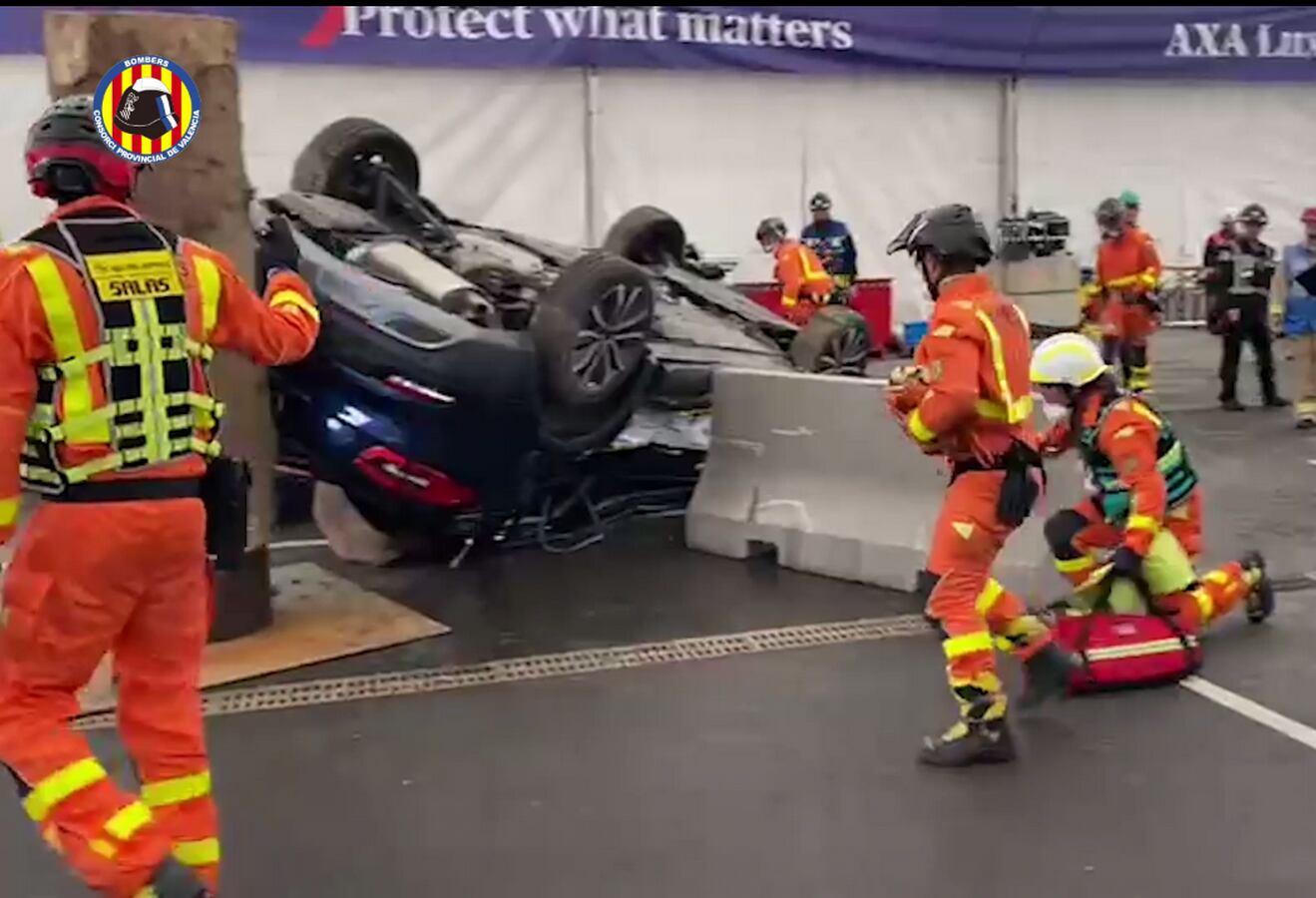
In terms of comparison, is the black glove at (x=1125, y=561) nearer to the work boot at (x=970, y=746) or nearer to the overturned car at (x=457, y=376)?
the work boot at (x=970, y=746)

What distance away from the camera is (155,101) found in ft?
17.8

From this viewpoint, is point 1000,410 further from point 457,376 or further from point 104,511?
point 457,376

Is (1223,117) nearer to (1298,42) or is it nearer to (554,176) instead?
(1298,42)

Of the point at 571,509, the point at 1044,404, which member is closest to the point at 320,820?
the point at 1044,404

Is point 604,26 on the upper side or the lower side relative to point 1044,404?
upper

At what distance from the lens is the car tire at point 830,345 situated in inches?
379

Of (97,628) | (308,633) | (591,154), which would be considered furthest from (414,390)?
(591,154)

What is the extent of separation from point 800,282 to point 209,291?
1018cm

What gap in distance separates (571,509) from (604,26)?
394 inches

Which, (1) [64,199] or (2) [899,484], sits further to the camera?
(2) [899,484]

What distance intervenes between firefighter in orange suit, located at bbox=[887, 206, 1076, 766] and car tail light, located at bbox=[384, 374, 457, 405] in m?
2.66

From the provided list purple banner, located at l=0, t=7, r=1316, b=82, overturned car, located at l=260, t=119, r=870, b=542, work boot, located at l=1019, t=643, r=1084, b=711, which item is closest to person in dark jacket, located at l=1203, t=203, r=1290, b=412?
purple banner, located at l=0, t=7, r=1316, b=82

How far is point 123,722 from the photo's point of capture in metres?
3.78

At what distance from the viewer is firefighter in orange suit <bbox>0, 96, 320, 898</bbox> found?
354 cm
